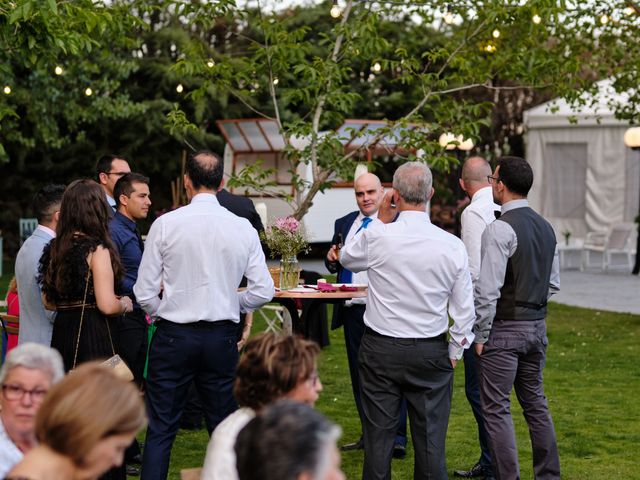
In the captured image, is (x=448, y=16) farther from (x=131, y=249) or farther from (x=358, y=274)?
(x=131, y=249)

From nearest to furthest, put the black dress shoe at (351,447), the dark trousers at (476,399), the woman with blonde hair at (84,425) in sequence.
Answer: the woman with blonde hair at (84,425)
the dark trousers at (476,399)
the black dress shoe at (351,447)

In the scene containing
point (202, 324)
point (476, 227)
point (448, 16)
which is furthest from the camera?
point (448, 16)

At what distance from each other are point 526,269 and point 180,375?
1.91 metres

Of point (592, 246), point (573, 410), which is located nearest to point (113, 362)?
point (573, 410)

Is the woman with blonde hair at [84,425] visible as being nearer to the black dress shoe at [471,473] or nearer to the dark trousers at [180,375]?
the dark trousers at [180,375]

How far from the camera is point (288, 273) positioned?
6867 mm

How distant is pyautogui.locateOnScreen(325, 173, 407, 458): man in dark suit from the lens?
6.82 m

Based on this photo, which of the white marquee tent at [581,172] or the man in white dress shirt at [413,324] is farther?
the white marquee tent at [581,172]

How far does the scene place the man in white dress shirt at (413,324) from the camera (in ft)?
16.9

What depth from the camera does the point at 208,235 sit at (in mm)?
5219

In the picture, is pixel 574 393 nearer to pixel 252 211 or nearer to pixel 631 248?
pixel 252 211

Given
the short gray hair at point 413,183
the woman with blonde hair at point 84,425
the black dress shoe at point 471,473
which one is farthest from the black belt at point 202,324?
the woman with blonde hair at point 84,425

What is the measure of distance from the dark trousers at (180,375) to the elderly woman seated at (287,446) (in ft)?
9.13

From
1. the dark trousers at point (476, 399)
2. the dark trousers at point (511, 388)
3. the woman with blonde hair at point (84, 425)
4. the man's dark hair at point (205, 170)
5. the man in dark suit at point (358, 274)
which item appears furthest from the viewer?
the man in dark suit at point (358, 274)
